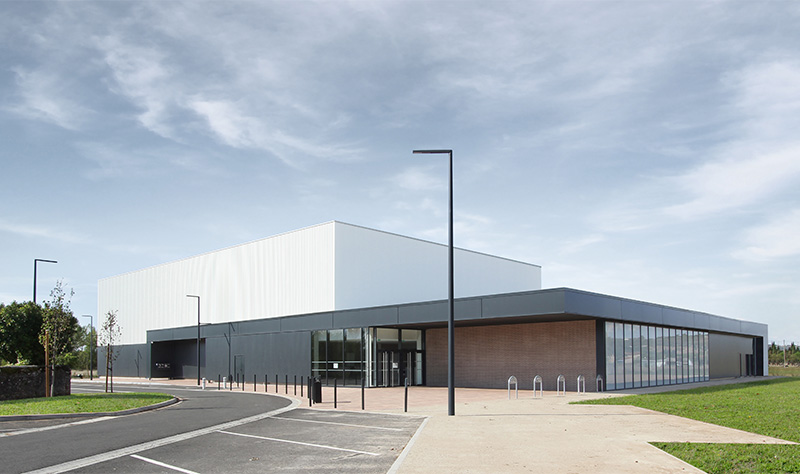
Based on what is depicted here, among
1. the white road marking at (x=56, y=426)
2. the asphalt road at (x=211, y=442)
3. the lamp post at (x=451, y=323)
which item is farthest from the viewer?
the lamp post at (x=451, y=323)

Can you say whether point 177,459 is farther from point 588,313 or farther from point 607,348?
point 607,348

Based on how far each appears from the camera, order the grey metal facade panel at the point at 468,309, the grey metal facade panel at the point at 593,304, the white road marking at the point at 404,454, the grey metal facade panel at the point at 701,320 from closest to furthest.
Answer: the white road marking at the point at 404,454 → the grey metal facade panel at the point at 593,304 → the grey metal facade panel at the point at 468,309 → the grey metal facade panel at the point at 701,320

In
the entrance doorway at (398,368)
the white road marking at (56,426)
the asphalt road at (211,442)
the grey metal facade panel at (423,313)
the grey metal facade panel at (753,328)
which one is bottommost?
the entrance doorway at (398,368)

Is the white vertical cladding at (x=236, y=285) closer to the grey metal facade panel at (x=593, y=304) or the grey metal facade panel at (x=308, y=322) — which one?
the grey metal facade panel at (x=308, y=322)

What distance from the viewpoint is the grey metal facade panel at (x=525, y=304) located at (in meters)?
29.0

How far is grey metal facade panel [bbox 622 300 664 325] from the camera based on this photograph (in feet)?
109

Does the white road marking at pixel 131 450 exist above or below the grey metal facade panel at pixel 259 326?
below

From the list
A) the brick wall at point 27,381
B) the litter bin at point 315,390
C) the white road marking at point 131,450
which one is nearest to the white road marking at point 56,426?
the white road marking at point 131,450

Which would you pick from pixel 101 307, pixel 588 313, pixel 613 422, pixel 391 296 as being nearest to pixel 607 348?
pixel 588 313

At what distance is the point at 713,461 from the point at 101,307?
280 feet

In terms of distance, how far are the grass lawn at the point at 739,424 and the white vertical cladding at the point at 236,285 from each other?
28.2 meters

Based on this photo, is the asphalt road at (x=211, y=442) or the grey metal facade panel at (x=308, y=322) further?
the grey metal facade panel at (x=308, y=322)

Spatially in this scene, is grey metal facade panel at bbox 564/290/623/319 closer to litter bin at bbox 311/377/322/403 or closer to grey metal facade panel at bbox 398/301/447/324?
grey metal facade panel at bbox 398/301/447/324

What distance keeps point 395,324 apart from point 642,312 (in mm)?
13218
